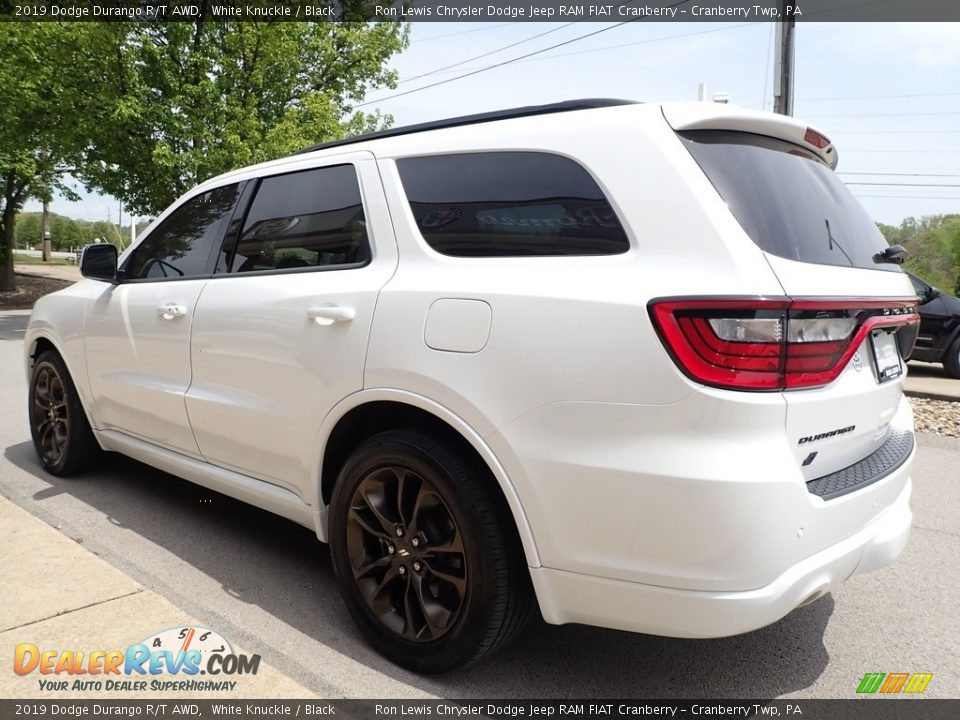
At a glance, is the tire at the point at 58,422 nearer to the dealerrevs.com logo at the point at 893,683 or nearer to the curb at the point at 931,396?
the dealerrevs.com logo at the point at 893,683

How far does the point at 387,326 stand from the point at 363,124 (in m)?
15.5

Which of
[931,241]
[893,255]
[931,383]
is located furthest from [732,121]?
[931,241]

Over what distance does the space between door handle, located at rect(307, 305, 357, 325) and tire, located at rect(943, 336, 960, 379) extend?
36.7 feet

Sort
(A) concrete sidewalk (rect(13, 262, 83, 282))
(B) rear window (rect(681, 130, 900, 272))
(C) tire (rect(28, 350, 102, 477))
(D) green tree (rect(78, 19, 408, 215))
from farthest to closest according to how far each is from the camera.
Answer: (A) concrete sidewalk (rect(13, 262, 83, 282)) → (D) green tree (rect(78, 19, 408, 215)) → (C) tire (rect(28, 350, 102, 477)) → (B) rear window (rect(681, 130, 900, 272))

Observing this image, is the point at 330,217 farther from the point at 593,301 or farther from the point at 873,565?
the point at 873,565

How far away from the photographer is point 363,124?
1697 centimetres

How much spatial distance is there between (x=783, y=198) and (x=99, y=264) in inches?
142

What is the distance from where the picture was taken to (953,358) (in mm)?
11055

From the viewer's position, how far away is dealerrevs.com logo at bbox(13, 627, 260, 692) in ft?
8.14

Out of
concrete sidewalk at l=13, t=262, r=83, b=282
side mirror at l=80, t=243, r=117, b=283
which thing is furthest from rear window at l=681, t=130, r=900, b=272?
concrete sidewalk at l=13, t=262, r=83, b=282

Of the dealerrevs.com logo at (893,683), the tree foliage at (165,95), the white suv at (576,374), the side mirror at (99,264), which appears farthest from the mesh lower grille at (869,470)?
the tree foliage at (165,95)

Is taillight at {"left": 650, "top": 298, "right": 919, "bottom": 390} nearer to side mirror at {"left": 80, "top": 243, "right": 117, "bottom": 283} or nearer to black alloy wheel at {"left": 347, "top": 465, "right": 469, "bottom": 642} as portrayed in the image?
black alloy wheel at {"left": 347, "top": 465, "right": 469, "bottom": 642}

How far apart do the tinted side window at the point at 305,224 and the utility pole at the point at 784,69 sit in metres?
10.6

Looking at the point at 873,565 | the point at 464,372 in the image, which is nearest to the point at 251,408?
the point at 464,372
